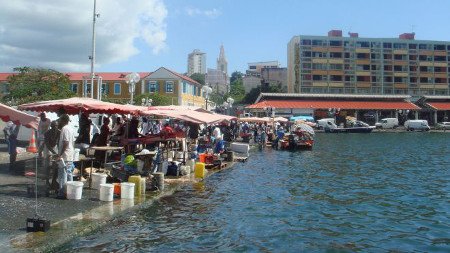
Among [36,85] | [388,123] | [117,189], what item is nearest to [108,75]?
[36,85]

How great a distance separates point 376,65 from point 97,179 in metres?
94.9

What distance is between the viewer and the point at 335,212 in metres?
12.2

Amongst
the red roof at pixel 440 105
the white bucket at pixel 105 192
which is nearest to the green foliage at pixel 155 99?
the white bucket at pixel 105 192

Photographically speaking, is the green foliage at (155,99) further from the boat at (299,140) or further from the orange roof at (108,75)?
the boat at (299,140)

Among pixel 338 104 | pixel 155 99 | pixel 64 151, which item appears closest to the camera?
pixel 64 151

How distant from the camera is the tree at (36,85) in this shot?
1876 inches

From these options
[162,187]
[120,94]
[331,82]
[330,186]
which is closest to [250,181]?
[330,186]

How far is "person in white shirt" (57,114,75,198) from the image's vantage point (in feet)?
34.9

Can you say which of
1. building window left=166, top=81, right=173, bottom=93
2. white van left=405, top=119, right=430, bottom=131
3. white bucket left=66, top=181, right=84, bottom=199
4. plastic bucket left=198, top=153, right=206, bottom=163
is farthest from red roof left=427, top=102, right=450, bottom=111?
white bucket left=66, top=181, right=84, bottom=199

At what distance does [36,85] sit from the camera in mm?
48094

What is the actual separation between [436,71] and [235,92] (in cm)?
5167

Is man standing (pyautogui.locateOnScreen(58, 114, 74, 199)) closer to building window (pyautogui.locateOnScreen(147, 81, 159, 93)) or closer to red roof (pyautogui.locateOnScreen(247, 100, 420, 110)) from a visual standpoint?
building window (pyautogui.locateOnScreen(147, 81, 159, 93))

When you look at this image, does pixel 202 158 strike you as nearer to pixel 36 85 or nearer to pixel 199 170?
pixel 199 170

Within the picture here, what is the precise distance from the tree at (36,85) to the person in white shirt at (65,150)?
3817cm
